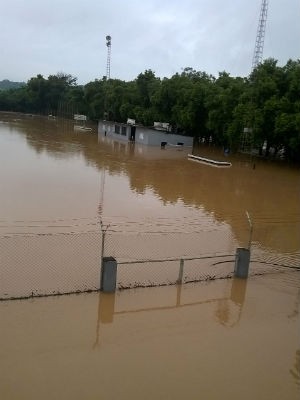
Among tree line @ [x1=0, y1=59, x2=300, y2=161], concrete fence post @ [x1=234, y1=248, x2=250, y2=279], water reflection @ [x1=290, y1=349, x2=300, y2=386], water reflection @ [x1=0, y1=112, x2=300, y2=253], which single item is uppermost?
tree line @ [x1=0, y1=59, x2=300, y2=161]

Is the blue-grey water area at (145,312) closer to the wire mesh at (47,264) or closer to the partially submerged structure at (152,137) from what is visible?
the wire mesh at (47,264)

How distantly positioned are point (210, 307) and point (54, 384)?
14.9 feet

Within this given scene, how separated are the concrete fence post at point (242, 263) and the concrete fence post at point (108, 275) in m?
3.61

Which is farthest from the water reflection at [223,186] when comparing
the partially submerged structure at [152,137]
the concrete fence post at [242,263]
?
the partially submerged structure at [152,137]

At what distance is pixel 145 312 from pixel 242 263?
3544 mm

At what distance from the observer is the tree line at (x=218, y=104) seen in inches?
1547

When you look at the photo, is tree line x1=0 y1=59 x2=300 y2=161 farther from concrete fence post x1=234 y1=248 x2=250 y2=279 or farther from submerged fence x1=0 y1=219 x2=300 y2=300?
concrete fence post x1=234 y1=248 x2=250 y2=279

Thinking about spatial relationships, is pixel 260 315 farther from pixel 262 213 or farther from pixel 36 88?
pixel 36 88

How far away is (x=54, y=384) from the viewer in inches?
286

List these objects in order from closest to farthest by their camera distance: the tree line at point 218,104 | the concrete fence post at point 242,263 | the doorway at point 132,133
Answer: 1. the concrete fence post at point 242,263
2. the tree line at point 218,104
3. the doorway at point 132,133

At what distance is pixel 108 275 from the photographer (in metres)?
10.5

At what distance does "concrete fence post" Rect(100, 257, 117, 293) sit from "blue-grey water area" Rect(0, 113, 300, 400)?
0.18 m

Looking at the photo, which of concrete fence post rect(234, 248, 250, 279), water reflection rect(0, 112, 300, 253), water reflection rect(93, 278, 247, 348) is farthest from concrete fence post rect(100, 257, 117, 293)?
water reflection rect(0, 112, 300, 253)

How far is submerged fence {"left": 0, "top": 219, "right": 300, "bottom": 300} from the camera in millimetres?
11016
